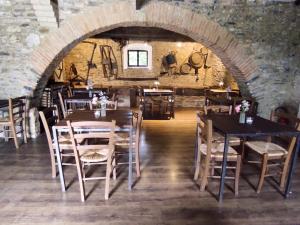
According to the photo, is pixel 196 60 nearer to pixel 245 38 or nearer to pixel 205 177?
pixel 245 38

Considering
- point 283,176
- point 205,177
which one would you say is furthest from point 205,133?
point 283,176

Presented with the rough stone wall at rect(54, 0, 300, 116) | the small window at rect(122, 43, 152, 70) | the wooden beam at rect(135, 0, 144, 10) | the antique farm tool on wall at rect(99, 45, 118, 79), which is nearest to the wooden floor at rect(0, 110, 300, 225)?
the rough stone wall at rect(54, 0, 300, 116)

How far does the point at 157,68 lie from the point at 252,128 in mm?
7006

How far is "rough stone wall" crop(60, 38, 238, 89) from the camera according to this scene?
9.16 meters

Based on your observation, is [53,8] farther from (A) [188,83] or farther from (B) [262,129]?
(A) [188,83]

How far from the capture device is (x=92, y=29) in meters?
4.71

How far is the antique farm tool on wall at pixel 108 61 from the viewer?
30.1 feet

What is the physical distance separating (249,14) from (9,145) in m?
5.30

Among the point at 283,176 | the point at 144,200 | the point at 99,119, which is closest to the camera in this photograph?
the point at 144,200

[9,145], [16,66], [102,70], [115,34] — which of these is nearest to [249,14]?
[115,34]

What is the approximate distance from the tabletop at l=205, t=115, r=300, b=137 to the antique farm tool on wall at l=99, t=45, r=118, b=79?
22.2 ft

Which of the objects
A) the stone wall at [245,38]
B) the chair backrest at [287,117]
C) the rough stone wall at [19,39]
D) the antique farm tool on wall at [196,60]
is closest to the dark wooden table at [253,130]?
the chair backrest at [287,117]

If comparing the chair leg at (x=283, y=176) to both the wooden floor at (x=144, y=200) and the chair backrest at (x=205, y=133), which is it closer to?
the wooden floor at (x=144, y=200)

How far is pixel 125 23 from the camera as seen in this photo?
4.83 meters
